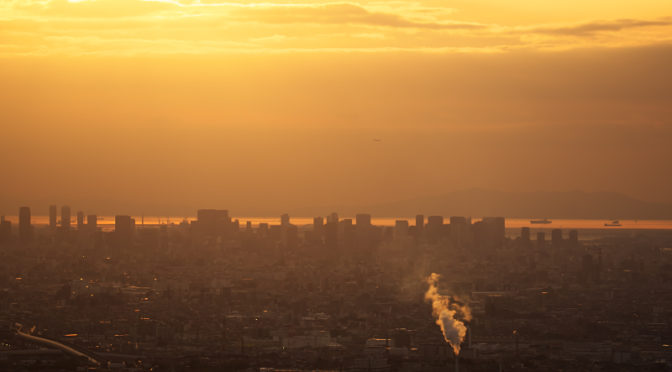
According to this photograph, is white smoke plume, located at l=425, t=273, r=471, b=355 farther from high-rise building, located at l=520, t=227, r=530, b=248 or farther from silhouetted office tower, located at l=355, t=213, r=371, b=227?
silhouetted office tower, located at l=355, t=213, r=371, b=227

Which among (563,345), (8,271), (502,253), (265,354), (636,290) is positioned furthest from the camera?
(502,253)

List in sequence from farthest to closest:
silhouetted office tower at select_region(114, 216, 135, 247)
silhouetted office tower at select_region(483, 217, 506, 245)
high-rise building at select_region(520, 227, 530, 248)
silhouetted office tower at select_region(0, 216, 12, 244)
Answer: silhouetted office tower at select_region(483, 217, 506, 245)
high-rise building at select_region(520, 227, 530, 248)
silhouetted office tower at select_region(0, 216, 12, 244)
silhouetted office tower at select_region(114, 216, 135, 247)

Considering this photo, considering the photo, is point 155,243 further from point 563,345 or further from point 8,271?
point 563,345

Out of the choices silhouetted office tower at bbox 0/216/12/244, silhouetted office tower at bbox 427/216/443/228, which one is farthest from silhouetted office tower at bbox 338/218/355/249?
silhouetted office tower at bbox 0/216/12/244

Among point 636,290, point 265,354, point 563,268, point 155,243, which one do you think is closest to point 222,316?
point 265,354

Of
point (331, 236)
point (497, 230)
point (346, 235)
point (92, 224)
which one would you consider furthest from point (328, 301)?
point (92, 224)

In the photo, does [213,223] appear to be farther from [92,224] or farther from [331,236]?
[331,236]
